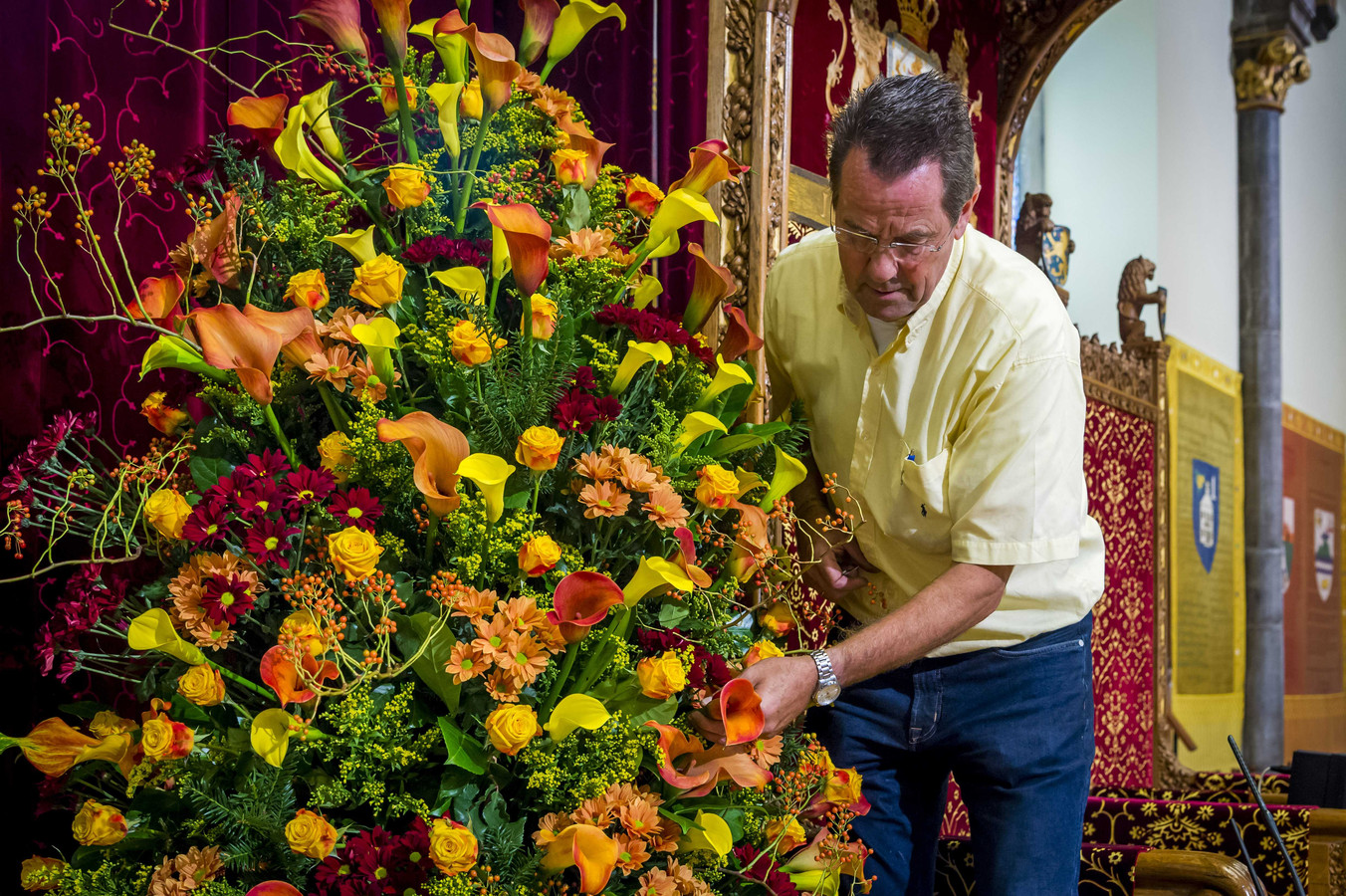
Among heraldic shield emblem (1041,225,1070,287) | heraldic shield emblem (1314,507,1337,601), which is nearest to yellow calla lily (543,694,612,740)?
heraldic shield emblem (1041,225,1070,287)

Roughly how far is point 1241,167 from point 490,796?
6.14 metres

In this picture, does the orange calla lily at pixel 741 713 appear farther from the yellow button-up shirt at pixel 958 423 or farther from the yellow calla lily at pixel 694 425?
the yellow button-up shirt at pixel 958 423

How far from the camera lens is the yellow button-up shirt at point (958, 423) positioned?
56.7 inches

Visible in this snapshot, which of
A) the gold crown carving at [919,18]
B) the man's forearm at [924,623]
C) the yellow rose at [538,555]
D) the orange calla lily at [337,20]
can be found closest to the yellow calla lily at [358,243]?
the orange calla lily at [337,20]

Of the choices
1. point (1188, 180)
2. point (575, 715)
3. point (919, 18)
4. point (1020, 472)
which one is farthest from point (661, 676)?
point (1188, 180)

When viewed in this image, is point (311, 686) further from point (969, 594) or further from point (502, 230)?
point (969, 594)

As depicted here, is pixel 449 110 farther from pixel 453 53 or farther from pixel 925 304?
pixel 925 304

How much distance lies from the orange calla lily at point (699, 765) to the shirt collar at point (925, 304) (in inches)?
26.6

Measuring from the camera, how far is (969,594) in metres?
1.41

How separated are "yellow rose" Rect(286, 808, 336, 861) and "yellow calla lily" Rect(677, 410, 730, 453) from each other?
0.47 metres

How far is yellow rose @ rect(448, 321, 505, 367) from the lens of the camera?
102 centimetres

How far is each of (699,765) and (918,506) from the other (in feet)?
1.94

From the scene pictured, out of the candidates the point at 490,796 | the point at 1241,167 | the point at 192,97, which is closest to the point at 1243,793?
the point at 490,796

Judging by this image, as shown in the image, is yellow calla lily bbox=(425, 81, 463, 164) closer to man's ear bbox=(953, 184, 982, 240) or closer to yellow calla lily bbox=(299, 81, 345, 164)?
yellow calla lily bbox=(299, 81, 345, 164)
